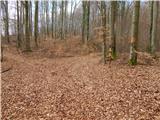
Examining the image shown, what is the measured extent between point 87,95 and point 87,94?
0.39 ft

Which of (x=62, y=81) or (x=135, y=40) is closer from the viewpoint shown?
(x=62, y=81)

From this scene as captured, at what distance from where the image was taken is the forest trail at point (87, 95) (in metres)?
6.96

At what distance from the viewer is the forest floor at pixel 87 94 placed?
6925mm

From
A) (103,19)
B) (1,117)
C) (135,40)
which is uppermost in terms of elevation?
(103,19)

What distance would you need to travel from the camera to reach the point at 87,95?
8.55m

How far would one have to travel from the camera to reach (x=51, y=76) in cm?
1262

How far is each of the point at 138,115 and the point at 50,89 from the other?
445 centimetres

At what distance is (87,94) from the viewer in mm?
8672

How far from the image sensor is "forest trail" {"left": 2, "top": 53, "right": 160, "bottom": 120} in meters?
6.96

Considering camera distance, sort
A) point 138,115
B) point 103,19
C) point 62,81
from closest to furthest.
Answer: point 138,115, point 62,81, point 103,19

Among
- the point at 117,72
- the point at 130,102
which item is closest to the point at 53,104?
the point at 130,102

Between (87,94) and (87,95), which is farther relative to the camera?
(87,94)

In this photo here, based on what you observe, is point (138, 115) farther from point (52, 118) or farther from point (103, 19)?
point (103, 19)

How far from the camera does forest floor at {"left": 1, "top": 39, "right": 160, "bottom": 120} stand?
6.92 m
